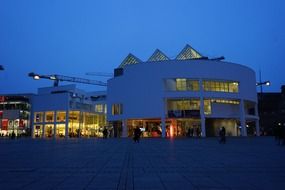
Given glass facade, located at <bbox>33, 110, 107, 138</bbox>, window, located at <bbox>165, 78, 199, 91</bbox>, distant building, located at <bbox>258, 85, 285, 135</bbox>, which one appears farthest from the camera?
distant building, located at <bbox>258, 85, 285, 135</bbox>

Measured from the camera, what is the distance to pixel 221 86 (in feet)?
182

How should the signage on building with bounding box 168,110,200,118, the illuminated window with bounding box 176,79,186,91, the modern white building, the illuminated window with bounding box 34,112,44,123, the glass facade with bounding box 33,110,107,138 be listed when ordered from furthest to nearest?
the illuminated window with bounding box 34,112,44,123
the glass facade with bounding box 33,110,107,138
the illuminated window with bounding box 176,79,186,91
the modern white building
the signage on building with bounding box 168,110,200,118

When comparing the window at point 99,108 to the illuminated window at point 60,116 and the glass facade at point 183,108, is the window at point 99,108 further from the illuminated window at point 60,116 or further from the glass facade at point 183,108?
the glass facade at point 183,108

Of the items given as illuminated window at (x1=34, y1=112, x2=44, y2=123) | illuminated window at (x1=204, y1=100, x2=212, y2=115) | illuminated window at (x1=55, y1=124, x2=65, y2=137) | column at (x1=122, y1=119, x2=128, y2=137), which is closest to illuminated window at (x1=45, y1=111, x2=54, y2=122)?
illuminated window at (x1=34, y1=112, x2=44, y2=123)

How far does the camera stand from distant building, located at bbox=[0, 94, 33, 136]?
99.5 meters

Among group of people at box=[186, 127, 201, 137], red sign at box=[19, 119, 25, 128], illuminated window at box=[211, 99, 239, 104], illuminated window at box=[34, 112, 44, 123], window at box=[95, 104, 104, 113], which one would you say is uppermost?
window at box=[95, 104, 104, 113]

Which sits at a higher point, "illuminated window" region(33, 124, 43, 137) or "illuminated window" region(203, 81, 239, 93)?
"illuminated window" region(203, 81, 239, 93)

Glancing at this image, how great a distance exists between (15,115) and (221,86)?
69.0 meters

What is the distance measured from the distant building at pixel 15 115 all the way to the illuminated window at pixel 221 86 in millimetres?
64320

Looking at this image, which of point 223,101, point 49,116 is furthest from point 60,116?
point 223,101

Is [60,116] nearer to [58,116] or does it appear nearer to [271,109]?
[58,116]

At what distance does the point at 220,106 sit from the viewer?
183 feet

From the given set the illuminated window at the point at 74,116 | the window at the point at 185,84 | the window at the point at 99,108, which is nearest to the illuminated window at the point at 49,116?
the illuminated window at the point at 74,116

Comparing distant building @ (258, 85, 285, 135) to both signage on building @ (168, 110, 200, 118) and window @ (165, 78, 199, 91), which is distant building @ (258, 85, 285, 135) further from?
signage on building @ (168, 110, 200, 118)
